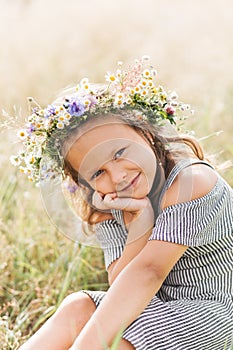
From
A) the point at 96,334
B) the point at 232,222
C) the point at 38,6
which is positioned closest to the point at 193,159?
the point at 232,222

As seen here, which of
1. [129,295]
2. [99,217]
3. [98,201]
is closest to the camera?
[129,295]

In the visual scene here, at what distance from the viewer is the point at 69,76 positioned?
19.2 ft

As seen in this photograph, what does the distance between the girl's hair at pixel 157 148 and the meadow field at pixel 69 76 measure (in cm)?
24

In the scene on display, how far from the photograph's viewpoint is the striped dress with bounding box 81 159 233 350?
212cm

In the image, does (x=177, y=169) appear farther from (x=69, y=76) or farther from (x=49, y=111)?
(x=69, y=76)

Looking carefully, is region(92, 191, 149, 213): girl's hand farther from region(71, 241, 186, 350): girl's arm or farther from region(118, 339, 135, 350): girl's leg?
region(118, 339, 135, 350): girl's leg

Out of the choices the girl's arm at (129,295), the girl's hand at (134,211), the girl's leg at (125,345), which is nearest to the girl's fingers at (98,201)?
the girl's hand at (134,211)

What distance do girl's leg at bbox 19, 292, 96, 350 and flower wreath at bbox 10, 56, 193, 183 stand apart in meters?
0.42

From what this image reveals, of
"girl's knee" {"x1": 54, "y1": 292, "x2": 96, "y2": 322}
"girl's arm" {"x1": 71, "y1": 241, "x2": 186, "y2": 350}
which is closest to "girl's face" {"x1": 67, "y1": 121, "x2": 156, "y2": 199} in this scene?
"girl's arm" {"x1": 71, "y1": 241, "x2": 186, "y2": 350}

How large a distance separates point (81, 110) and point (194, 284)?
0.65 metres

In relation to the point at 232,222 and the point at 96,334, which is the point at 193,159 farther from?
the point at 96,334

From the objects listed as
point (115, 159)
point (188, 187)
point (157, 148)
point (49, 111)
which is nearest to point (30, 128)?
point (49, 111)

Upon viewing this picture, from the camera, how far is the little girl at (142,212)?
2.08 meters

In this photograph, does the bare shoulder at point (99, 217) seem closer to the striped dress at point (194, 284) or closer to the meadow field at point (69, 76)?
the striped dress at point (194, 284)
